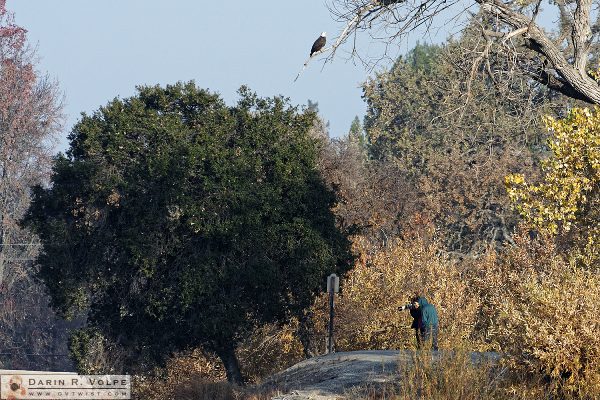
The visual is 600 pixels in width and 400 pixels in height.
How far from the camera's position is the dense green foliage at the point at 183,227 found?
3014 cm

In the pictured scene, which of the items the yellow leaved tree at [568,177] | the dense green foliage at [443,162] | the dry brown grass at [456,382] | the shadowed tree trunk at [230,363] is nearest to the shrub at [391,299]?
the shadowed tree trunk at [230,363]

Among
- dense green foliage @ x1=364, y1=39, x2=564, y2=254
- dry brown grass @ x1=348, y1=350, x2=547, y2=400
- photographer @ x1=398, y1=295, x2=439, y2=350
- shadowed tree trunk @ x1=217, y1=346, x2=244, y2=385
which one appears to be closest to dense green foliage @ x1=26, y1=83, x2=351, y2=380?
shadowed tree trunk @ x1=217, y1=346, x2=244, y2=385

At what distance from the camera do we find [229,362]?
3164 centimetres

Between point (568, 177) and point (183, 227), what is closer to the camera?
point (568, 177)

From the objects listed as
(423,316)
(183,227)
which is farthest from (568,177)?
(183,227)

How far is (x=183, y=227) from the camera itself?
30.5m

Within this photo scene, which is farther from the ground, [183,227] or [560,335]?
[183,227]

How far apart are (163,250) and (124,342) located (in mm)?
3257

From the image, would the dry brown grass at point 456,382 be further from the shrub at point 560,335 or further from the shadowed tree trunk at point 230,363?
the shadowed tree trunk at point 230,363

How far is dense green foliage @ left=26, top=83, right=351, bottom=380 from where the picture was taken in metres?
30.1

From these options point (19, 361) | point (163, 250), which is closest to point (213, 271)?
point (163, 250)

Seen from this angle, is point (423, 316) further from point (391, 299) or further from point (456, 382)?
point (391, 299)

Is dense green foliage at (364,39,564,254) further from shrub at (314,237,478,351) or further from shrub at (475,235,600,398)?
shrub at (475,235,600,398)

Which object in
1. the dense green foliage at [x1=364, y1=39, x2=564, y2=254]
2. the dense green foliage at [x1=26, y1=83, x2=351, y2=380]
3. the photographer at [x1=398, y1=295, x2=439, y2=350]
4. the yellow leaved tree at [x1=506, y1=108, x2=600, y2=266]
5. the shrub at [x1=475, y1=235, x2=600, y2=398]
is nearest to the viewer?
the shrub at [x1=475, y1=235, x2=600, y2=398]
